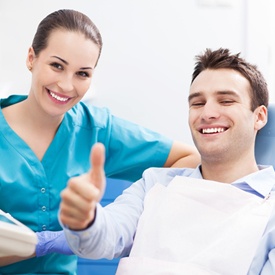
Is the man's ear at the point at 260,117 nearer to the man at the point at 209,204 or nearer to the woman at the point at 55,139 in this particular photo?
the man at the point at 209,204

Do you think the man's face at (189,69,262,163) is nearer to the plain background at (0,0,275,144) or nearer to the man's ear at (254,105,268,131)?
the man's ear at (254,105,268,131)

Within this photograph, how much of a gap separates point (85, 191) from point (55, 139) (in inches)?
28.5

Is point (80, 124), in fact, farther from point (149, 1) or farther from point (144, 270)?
point (149, 1)

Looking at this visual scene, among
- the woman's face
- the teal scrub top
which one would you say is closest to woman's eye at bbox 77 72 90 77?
the woman's face

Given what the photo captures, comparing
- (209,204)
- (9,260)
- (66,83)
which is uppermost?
(66,83)

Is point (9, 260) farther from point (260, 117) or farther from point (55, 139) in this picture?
point (260, 117)

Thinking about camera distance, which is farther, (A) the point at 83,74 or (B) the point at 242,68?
(A) the point at 83,74

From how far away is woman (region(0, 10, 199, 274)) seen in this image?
1410 mm

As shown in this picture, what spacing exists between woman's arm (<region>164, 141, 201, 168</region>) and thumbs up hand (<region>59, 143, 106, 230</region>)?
2.28 ft

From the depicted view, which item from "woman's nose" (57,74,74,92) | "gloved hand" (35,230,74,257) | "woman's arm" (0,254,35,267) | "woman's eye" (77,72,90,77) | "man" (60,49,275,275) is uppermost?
"woman's eye" (77,72,90,77)

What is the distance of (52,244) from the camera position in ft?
4.39

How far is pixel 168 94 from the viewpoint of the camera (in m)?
2.24

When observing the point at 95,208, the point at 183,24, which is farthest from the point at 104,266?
the point at 183,24

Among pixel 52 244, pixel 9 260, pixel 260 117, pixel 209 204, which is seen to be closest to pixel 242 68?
pixel 260 117
